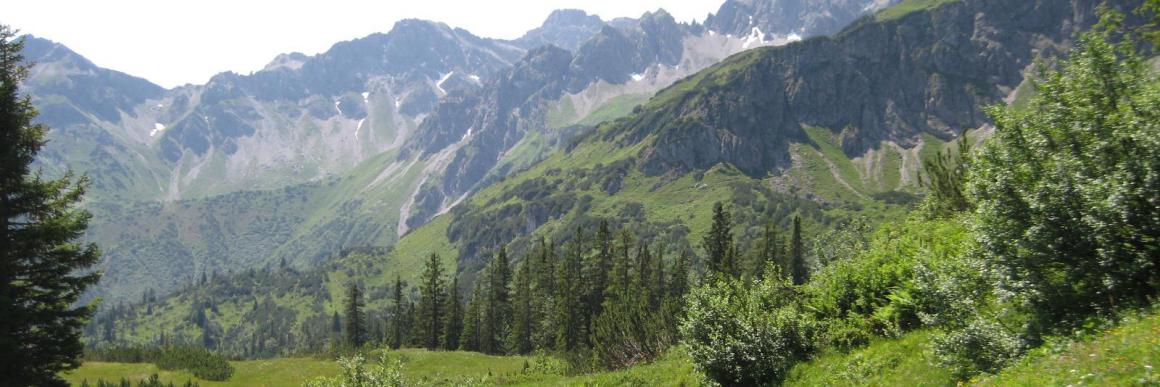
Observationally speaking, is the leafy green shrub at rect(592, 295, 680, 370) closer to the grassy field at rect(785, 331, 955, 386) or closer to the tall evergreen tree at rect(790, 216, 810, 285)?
the grassy field at rect(785, 331, 955, 386)

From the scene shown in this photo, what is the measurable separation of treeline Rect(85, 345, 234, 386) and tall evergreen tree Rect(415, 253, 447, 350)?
46.4m

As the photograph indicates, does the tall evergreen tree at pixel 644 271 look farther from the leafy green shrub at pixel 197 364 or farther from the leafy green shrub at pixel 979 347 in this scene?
the leafy green shrub at pixel 979 347

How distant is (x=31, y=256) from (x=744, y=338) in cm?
2990

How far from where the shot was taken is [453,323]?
347 feet

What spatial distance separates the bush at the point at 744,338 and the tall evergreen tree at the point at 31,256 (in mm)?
26384

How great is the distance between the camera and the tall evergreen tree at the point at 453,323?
10369 centimetres

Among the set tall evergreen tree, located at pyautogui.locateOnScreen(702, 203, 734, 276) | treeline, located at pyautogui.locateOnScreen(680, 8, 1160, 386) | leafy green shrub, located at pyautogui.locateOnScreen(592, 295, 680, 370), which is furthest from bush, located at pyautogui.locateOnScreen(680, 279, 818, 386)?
tall evergreen tree, located at pyautogui.locateOnScreen(702, 203, 734, 276)

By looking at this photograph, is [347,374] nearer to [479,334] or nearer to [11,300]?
[11,300]

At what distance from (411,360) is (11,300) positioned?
40.0m

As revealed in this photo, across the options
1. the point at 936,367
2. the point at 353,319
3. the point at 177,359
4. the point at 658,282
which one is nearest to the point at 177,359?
the point at 177,359

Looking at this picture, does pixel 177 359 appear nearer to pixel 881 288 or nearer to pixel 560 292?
pixel 560 292

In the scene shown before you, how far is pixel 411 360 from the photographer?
6134 cm

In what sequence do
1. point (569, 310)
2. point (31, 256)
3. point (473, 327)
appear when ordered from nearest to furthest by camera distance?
point (31, 256) < point (569, 310) < point (473, 327)

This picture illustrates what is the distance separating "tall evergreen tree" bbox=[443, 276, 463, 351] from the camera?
340 feet
